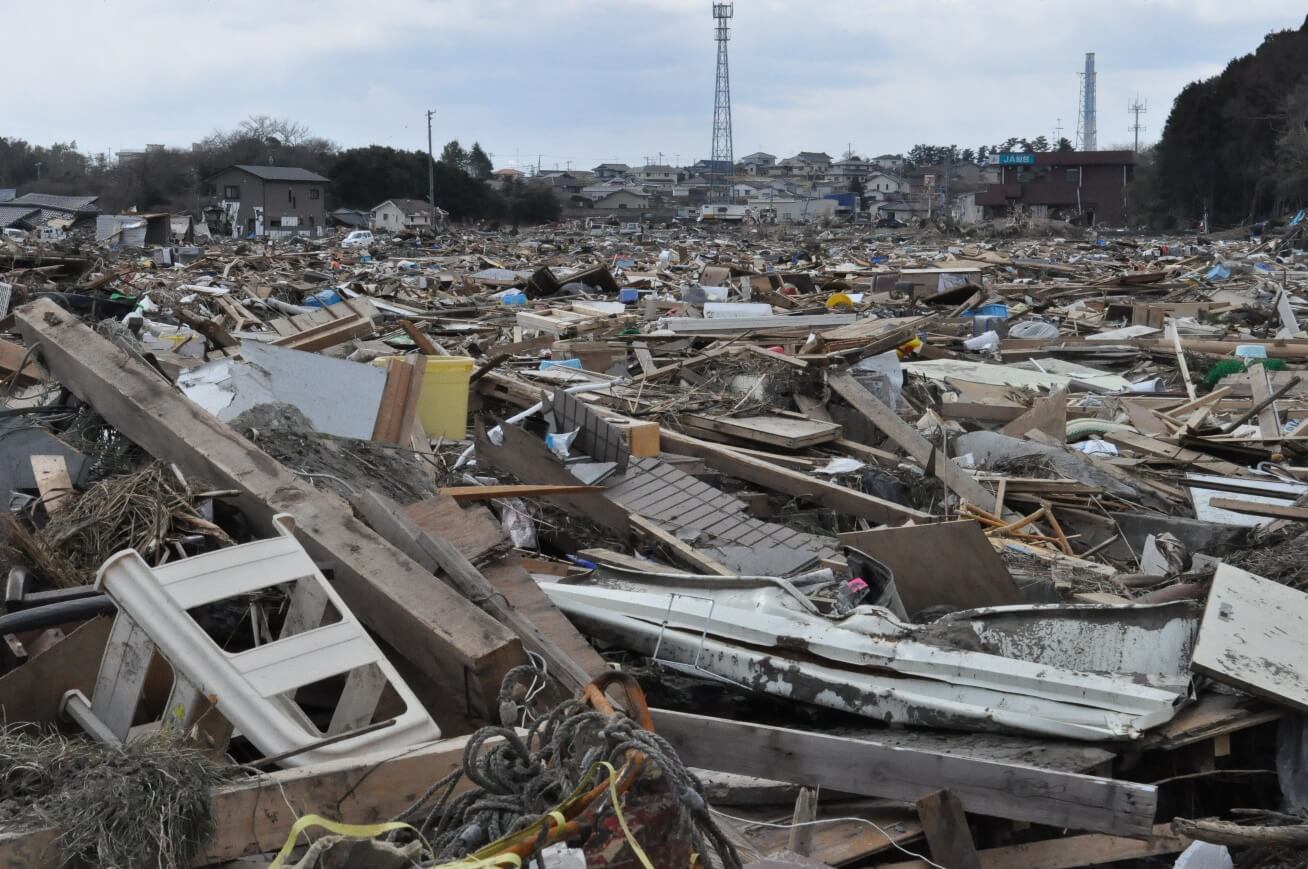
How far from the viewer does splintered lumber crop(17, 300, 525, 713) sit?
3.78m

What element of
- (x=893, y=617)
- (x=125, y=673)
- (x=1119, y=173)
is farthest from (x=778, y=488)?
(x=1119, y=173)

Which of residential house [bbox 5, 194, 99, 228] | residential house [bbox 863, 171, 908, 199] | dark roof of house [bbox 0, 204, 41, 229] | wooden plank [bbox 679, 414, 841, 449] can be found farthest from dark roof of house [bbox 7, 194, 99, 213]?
residential house [bbox 863, 171, 908, 199]

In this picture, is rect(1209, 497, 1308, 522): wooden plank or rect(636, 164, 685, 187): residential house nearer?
rect(1209, 497, 1308, 522): wooden plank

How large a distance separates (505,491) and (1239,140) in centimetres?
6091

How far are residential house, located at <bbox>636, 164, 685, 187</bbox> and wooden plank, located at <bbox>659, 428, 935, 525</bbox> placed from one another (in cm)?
11017

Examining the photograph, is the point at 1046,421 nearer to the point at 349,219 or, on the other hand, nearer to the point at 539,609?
the point at 539,609

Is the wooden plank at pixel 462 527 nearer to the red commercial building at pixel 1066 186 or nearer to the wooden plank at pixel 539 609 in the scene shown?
the wooden plank at pixel 539 609

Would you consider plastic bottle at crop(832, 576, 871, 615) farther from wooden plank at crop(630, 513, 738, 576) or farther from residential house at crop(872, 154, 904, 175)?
residential house at crop(872, 154, 904, 175)

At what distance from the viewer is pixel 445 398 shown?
307 inches

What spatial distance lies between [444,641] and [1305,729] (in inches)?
108

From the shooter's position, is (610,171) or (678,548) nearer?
(678,548)

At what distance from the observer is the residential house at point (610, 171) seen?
408 feet

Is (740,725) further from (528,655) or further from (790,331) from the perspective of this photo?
(790,331)

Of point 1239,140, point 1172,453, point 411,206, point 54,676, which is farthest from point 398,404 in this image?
point 1239,140
